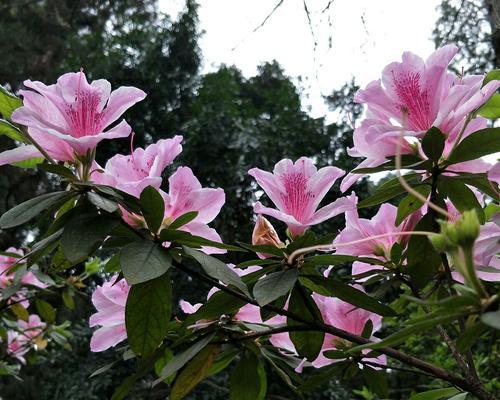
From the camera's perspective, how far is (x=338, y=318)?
2.55 feet

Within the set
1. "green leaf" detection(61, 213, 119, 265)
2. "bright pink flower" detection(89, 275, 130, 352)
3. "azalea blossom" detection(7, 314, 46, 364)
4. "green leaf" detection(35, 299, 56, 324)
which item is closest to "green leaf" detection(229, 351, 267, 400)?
"bright pink flower" detection(89, 275, 130, 352)

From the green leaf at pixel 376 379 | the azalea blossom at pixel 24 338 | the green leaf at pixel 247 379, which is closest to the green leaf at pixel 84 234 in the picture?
the green leaf at pixel 247 379

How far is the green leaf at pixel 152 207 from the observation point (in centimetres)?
60

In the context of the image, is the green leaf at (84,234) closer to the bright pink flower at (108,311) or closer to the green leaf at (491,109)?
the bright pink flower at (108,311)

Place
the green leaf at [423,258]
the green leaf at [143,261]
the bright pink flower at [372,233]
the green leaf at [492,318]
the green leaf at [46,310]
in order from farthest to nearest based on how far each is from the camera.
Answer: the green leaf at [46,310], the bright pink flower at [372,233], the green leaf at [423,258], the green leaf at [143,261], the green leaf at [492,318]

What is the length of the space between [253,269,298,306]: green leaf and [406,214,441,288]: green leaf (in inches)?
5.2

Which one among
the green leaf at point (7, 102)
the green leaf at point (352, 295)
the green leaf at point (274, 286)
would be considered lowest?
the green leaf at point (352, 295)

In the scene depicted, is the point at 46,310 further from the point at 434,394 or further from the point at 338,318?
the point at 434,394

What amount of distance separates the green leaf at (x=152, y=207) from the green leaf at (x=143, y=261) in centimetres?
2

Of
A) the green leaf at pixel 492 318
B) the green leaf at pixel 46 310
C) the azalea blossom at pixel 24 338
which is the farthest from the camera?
the azalea blossom at pixel 24 338

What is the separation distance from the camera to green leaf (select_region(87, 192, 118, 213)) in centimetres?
57

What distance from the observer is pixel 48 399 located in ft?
14.0

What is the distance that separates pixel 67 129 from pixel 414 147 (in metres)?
0.37

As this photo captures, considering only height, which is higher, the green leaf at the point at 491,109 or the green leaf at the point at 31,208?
the green leaf at the point at 491,109
